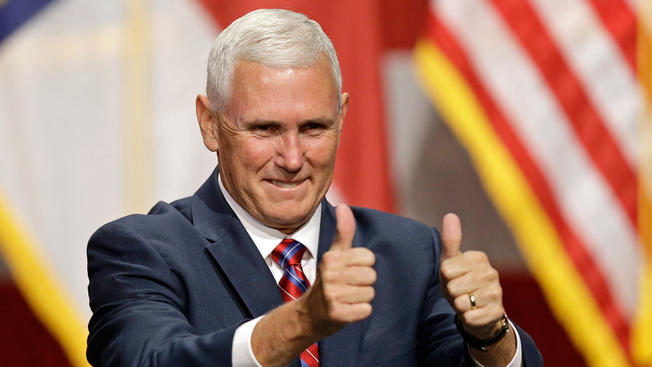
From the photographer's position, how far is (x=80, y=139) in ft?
10.9

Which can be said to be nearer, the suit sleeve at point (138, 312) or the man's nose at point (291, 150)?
the suit sleeve at point (138, 312)

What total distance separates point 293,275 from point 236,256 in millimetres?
99

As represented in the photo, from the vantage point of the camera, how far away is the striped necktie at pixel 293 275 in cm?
154

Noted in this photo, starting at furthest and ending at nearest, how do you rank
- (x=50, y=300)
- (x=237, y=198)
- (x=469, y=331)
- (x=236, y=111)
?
(x=50, y=300), (x=237, y=198), (x=236, y=111), (x=469, y=331)

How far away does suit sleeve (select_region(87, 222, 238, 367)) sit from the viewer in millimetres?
1286

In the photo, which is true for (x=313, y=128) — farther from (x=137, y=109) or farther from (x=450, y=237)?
(x=137, y=109)

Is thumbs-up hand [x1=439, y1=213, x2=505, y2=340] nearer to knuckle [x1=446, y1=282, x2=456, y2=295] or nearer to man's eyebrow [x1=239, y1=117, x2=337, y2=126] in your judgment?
knuckle [x1=446, y1=282, x2=456, y2=295]

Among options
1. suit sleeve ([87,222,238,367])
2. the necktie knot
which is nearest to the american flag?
the necktie knot

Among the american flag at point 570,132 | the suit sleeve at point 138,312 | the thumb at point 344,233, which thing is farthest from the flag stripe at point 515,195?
the thumb at point 344,233

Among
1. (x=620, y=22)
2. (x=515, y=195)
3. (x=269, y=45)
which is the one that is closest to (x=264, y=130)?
(x=269, y=45)

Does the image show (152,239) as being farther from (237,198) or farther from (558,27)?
(558,27)

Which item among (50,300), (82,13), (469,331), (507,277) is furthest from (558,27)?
(469,331)

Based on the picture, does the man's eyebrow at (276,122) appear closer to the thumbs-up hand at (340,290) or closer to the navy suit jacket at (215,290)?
the navy suit jacket at (215,290)

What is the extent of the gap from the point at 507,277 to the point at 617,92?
33.7 inches
